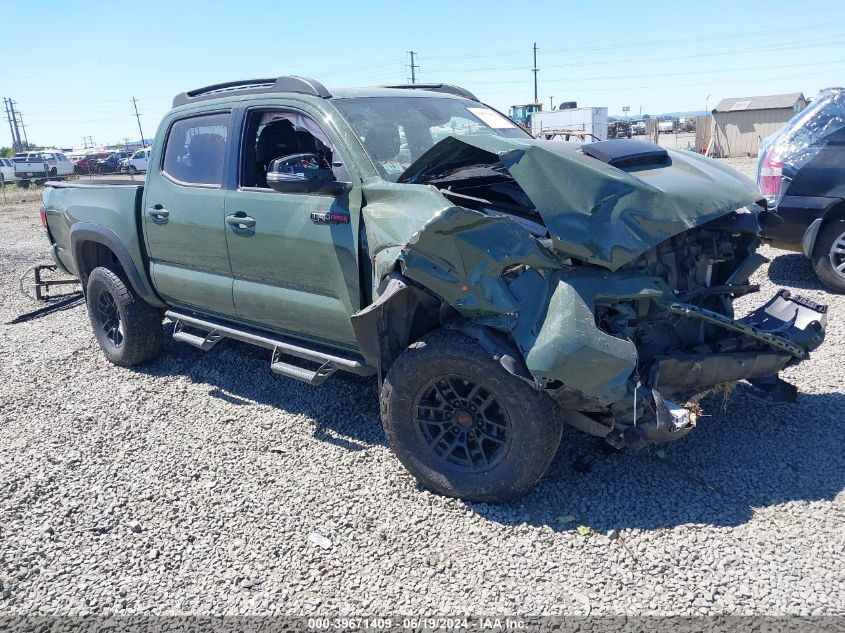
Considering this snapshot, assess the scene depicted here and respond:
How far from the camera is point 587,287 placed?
300 centimetres

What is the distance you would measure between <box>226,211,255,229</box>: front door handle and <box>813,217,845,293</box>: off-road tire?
5499 millimetres

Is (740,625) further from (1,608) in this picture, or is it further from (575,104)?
(575,104)

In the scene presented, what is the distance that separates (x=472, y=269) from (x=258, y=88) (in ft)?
7.35

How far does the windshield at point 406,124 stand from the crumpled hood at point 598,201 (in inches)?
20.7

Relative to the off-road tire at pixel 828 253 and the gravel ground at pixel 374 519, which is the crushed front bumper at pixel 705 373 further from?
the off-road tire at pixel 828 253

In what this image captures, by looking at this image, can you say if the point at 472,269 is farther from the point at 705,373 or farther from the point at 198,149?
the point at 198,149

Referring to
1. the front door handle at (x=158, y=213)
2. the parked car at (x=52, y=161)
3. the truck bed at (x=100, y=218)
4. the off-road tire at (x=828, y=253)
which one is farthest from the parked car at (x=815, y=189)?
the parked car at (x=52, y=161)

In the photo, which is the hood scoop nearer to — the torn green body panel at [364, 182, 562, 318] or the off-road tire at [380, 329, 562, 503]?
the torn green body panel at [364, 182, 562, 318]

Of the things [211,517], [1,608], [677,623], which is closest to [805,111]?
[677,623]

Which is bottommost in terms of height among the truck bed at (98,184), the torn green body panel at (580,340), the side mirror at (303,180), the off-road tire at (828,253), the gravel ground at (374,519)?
the gravel ground at (374,519)

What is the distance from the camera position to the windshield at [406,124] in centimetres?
386

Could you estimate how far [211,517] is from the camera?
3496 mm

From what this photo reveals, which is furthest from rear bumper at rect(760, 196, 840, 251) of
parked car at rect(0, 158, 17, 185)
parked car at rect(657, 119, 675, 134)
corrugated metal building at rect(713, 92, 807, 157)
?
parked car at rect(657, 119, 675, 134)

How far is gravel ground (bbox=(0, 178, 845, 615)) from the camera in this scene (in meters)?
2.81
